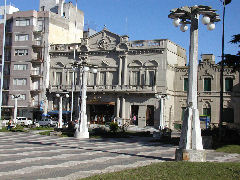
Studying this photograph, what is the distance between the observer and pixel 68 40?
6303 centimetres

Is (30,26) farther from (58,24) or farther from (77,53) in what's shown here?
(77,53)

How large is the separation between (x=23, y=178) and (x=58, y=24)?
5191cm

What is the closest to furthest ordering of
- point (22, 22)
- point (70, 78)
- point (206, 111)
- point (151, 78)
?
point (206, 111), point (151, 78), point (70, 78), point (22, 22)

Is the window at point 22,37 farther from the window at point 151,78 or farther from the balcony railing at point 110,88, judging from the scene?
the window at point 151,78

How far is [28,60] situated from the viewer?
190ft

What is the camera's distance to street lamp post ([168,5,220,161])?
1510cm

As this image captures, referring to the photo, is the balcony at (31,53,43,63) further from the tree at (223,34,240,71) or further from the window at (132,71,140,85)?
the tree at (223,34,240,71)

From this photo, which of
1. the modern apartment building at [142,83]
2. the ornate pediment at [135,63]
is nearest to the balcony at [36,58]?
the modern apartment building at [142,83]

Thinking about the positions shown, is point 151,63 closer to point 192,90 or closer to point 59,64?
point 59,64

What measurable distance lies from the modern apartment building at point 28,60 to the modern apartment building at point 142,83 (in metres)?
3.03

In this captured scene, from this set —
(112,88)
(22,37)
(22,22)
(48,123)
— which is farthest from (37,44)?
(112,88)

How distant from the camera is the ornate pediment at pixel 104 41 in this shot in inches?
2109

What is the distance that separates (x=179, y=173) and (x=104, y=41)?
4407cm

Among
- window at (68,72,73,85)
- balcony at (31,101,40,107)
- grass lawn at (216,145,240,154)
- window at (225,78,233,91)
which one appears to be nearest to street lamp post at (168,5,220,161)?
grass lawn at (216,145,240,154)
